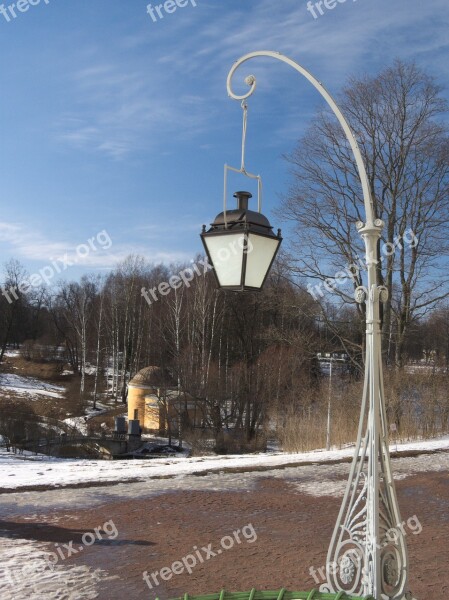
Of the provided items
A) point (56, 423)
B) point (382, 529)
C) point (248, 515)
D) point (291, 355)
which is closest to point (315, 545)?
point (248, 515)

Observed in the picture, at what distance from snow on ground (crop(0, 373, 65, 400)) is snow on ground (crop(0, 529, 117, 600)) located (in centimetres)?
3172

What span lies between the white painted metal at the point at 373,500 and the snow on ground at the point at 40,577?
75.6 inches

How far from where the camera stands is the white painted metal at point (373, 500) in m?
3.04

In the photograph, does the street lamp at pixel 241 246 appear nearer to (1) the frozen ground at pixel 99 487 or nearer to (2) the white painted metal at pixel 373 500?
(2) the white painted metal at pixel 373 500

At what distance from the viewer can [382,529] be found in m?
3.09

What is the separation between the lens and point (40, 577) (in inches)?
173

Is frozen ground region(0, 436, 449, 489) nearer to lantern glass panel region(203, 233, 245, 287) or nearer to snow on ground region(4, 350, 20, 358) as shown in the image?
lantern glass panel region(203, 233, 245, 287)

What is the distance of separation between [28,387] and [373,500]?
3839cm

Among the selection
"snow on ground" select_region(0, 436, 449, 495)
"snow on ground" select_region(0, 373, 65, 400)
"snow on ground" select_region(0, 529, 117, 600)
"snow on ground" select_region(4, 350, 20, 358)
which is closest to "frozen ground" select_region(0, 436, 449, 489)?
"snow on ground" select_region(0, 436, 449, 495)

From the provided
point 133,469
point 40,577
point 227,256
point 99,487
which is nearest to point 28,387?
point 133,469

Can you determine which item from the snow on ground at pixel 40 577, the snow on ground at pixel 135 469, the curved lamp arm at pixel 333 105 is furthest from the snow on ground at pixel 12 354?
the curved lamp arm at pixel 333 105

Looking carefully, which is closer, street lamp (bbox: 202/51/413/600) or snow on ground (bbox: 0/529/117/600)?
street lamp (bbox: 202/51/413/600)

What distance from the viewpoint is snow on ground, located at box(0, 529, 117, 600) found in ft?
13.4

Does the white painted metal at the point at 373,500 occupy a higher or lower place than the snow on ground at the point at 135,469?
higher
